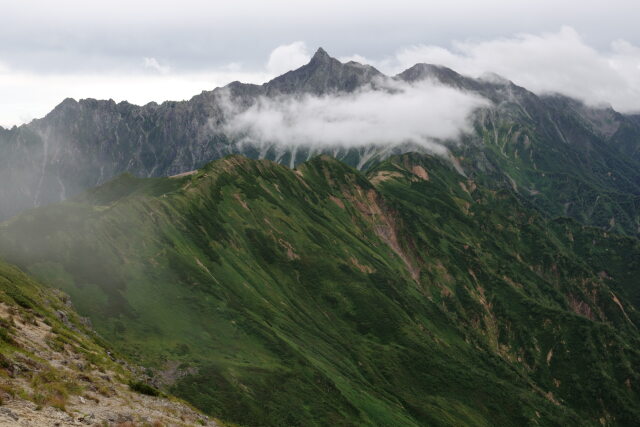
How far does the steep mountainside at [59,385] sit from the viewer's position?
128 ft

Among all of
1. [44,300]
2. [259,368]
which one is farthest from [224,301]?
[44,300]

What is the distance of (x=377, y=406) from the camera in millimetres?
167000

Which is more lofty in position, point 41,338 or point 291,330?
point 41,338

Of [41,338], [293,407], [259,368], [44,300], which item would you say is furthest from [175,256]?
[41,338]

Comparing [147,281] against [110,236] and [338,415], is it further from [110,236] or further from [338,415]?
[338,415]

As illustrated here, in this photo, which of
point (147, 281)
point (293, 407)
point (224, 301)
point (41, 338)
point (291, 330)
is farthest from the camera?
point (291, 330)

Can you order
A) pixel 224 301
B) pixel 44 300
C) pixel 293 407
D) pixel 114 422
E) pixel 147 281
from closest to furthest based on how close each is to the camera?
1. pixel 114 422
2. pixel 44 300
3. pixel 293 407
4. pixel 147 281
5. pixel 224 301

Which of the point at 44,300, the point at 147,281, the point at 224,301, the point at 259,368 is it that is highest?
the point at 44,300

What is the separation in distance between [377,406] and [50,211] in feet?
405

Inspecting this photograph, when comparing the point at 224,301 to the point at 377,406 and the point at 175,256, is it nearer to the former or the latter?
the point at 175,256

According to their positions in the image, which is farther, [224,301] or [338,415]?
[224,301]

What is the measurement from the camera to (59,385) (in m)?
45.5

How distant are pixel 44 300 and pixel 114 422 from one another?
62209mm

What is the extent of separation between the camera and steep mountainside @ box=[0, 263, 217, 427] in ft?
128
